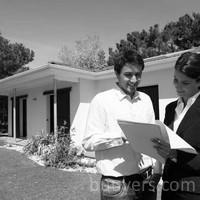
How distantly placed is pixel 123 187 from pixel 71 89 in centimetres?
744

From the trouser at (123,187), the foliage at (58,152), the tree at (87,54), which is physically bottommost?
the foliage at (58,152)

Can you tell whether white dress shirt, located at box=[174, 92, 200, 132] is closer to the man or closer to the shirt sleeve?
the man

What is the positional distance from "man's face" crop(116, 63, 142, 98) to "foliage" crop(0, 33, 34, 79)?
19368mm

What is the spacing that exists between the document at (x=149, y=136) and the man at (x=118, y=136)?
0.39 feet

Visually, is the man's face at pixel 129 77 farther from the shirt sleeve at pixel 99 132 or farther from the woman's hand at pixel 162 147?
the woman's hand at pixel 162 147

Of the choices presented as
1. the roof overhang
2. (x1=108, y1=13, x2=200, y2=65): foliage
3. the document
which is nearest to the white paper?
the document

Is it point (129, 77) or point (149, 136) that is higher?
point (129, 77)

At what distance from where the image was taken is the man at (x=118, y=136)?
1.70 meters

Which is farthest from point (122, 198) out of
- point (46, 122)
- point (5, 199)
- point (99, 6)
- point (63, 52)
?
point (63, 52)

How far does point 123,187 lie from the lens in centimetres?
171

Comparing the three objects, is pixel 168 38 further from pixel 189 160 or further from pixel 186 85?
pixel 189 160

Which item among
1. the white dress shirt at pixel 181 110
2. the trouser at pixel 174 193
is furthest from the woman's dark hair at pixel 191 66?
the trouser at pixel 174 193

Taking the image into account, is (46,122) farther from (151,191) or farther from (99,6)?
(151,191)

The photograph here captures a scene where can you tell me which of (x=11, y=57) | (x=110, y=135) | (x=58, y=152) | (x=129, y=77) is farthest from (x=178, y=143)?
(x=11, y=57)
